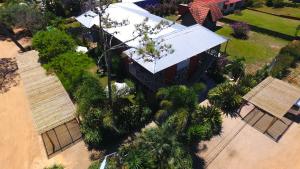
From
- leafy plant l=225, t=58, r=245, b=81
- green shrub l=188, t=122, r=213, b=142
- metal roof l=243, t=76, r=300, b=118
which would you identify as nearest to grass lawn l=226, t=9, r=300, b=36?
leafy plant l=225, t=58, r=245, b=81

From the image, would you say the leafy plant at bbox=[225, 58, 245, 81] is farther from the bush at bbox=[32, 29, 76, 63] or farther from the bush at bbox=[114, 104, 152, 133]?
the bush at bbox=[32, 29, 76, 63]

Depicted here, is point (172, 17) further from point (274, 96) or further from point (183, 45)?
point (274, 96)

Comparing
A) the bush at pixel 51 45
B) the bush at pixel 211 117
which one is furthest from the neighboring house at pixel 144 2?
the bush at pixel 211 117

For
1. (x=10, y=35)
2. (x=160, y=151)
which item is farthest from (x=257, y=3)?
(x=160, y=151)

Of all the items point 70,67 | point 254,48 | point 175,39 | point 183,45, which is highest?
point 175,39

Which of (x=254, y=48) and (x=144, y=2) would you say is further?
(x=144, y=2)

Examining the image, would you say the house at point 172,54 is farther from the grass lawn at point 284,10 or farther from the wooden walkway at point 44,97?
the grass lawn at point 284,10
